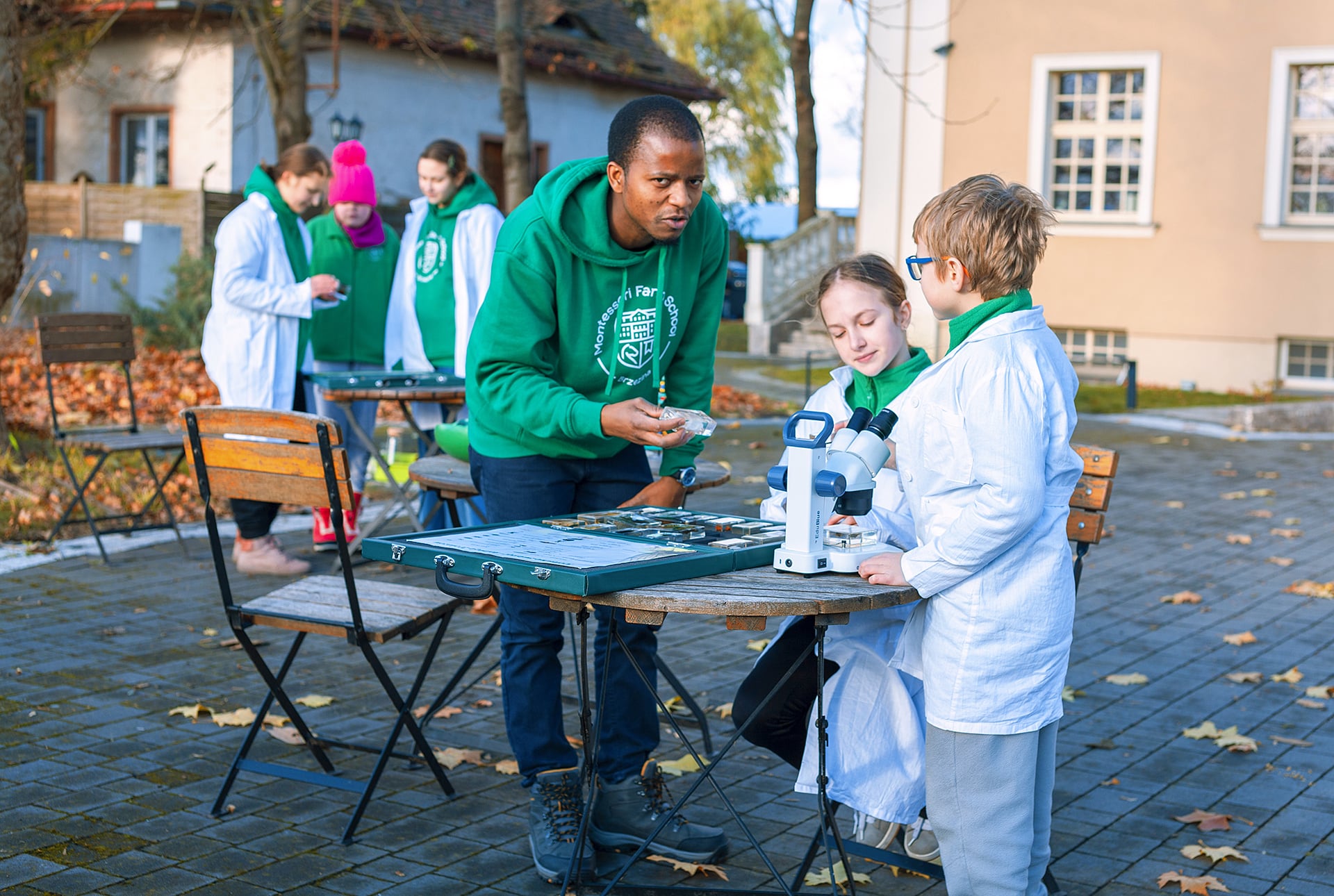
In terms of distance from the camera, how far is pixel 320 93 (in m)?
24.6

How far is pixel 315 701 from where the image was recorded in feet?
17.0

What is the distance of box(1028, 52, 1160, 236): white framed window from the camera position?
18.6m

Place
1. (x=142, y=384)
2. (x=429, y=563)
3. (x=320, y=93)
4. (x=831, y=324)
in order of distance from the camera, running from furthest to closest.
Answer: (x=320, y=93), (x=142, y=384), (x=831, y=324), (x=429, y=563)

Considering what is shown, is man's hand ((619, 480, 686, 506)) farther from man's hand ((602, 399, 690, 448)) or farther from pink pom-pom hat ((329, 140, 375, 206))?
pink pom-pom hat ((329, 140, 375, 206))

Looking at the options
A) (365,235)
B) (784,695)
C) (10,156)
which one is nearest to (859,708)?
(784,695)

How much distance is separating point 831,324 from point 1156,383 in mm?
16024

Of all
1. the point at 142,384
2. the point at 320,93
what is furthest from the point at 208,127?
the point at 142,384

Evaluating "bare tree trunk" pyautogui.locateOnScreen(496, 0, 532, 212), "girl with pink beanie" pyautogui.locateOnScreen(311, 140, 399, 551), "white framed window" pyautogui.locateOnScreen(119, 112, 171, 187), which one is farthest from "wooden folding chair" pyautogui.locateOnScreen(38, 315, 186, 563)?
"white framed window" pyautogui.locateOnScreen(119, 112, 171, 187)

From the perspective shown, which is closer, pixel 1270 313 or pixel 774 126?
pixel 1270 313

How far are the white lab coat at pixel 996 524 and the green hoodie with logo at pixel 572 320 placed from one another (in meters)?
0.92

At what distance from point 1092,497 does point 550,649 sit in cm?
159

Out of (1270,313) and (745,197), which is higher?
(745,197)

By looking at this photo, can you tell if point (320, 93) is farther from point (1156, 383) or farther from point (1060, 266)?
point (1156, 383)

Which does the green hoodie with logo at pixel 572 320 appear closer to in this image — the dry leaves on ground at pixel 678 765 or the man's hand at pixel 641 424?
the man's hand at pixel 641 424
